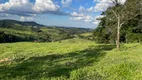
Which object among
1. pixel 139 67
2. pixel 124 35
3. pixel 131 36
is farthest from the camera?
pixel 124 35

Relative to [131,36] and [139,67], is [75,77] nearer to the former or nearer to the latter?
[139,67]

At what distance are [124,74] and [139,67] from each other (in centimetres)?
236

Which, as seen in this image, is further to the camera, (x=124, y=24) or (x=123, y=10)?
(x=124, y=24)

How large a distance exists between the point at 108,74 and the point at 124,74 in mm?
1053

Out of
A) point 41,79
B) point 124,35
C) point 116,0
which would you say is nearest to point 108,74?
point 41,79

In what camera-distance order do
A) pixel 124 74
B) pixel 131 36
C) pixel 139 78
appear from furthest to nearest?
1. pixel 131 36
2. pixel 124 74
3. pixel 139 78

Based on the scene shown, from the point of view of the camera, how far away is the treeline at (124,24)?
40219mm

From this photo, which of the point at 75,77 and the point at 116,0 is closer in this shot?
the point at 75,77

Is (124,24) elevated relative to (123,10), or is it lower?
lower

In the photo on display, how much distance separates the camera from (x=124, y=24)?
7988 centimetres

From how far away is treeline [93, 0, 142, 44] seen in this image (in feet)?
132

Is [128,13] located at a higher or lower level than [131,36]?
higher

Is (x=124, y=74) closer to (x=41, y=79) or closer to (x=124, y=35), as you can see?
(x=41, y=79)

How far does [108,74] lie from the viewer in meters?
15.5
